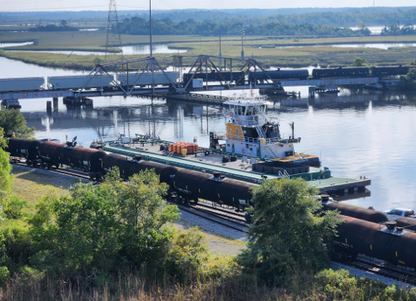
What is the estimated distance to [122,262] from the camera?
30250 millimetres

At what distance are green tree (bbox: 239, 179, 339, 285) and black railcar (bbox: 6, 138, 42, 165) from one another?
35.1 meters

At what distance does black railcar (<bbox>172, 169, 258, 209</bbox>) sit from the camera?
40.2m

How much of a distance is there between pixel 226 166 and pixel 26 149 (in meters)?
21.5

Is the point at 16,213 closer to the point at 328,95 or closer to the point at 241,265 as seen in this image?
the point at 241,265

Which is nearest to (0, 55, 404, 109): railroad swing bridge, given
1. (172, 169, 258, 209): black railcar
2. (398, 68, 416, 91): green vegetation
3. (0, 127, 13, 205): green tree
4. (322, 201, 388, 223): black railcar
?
(398, 68, 416, 91): green vegetation

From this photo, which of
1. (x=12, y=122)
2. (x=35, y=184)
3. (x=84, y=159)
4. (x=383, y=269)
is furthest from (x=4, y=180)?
(x=12, y=122)

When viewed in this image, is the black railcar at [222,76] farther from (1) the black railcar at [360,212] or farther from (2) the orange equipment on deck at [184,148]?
(1) the black railcar at [360,212]

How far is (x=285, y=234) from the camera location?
30234 millimetres

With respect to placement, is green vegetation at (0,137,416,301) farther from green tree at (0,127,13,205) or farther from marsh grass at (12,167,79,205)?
marsh grass at (12,167,79,205)

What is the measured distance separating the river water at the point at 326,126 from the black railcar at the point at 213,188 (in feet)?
43.3

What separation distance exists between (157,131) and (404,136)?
3529 centimetres

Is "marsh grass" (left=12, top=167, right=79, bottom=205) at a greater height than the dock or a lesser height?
lesser

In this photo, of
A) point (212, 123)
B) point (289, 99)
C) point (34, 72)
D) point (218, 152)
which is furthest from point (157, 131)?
point (34, 72)

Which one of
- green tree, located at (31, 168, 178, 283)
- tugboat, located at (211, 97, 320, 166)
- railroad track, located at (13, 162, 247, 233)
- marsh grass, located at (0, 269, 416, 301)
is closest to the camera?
marsh grass, located at (0, 269, 416, 301)
